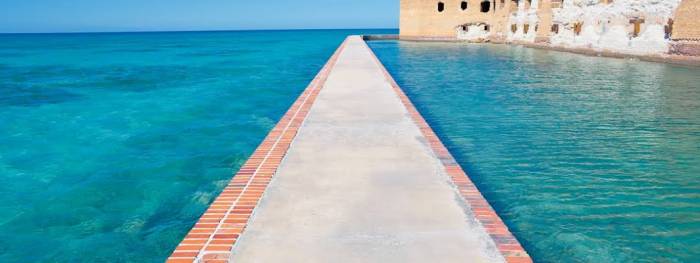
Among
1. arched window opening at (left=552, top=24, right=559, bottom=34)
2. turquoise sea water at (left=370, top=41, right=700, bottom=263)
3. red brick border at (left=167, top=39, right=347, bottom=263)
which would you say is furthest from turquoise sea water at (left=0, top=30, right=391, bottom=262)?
arched window opening at (left=552, top=24, right=559, bottom=34)

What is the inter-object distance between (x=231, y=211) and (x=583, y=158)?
18.9 feet

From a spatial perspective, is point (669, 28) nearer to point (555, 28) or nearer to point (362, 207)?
point (555, 28)

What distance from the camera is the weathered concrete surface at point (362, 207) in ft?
11.4

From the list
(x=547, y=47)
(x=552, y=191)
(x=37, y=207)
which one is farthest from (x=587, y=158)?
(x=547, y=47)

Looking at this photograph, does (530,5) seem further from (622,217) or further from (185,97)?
(622,217)

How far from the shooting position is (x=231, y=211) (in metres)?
4.13

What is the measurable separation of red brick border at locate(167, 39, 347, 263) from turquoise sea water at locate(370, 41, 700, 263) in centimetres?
282

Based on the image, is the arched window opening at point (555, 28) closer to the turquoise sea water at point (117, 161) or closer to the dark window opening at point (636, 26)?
the dark window opening at point (636, 26)

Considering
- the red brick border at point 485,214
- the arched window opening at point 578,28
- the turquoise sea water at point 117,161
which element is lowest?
the turquoise sea water at point 117,161

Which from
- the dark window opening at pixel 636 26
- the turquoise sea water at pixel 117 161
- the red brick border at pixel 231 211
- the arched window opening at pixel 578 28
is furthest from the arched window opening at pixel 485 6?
the red brick border at pixel 231 211

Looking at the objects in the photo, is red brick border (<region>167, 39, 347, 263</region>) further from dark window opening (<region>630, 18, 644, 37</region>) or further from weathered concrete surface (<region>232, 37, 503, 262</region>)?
dark window opening (<region>630, 18, 644, 37</region>)

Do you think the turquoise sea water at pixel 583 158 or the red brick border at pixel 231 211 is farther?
the turquoise sea water at pixel 583 158

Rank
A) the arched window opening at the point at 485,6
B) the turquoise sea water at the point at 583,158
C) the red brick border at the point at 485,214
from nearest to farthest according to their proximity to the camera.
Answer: the red brick border at the point at 485,214
the turquoise sea water at the point at 583,158
the arched window opening at the point at 485,6

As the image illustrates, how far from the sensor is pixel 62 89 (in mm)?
18875
